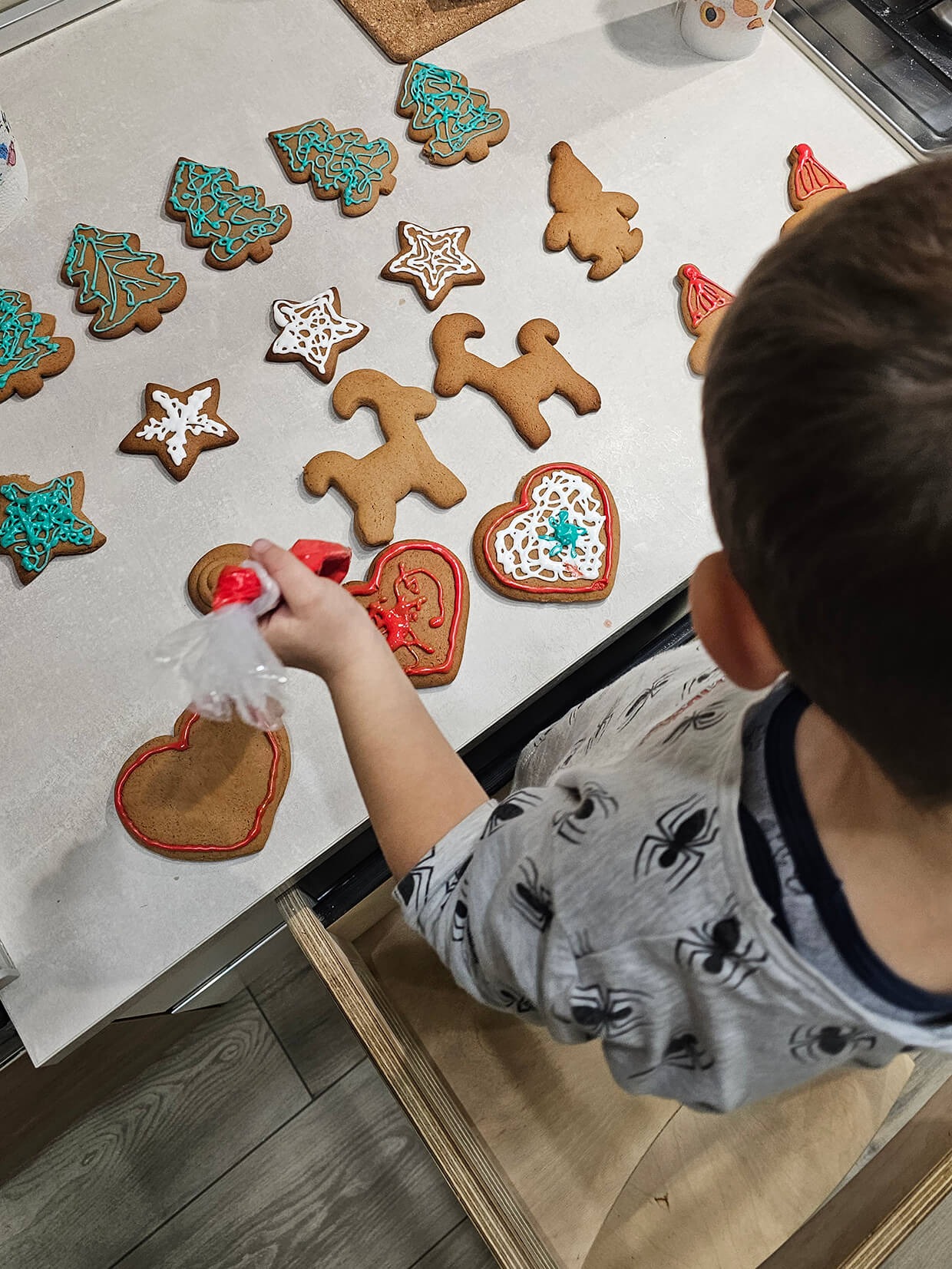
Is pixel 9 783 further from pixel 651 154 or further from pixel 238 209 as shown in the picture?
pixel 651 154

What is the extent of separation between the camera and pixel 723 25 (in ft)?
3.90

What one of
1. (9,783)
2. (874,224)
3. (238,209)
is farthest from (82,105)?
(874,224)

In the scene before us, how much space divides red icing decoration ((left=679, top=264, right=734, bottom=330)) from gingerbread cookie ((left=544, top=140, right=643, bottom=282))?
0.07 m

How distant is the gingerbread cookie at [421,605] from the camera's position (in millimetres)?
917

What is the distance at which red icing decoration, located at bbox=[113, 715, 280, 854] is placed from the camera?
846 mm

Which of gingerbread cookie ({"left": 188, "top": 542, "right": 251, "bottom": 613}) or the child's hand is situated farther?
gingerbread cookie ({"left": 188, "top": 542, "right": 251, "bottom": 613})

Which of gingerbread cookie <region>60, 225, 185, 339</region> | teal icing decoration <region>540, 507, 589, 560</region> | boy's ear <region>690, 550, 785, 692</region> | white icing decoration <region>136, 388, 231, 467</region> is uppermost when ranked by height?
gingerbread cookie <region>60, 225, 185, 339</region>

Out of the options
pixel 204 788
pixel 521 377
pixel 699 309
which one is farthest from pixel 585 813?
pixel 699 309

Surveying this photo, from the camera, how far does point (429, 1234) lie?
1.33 metres

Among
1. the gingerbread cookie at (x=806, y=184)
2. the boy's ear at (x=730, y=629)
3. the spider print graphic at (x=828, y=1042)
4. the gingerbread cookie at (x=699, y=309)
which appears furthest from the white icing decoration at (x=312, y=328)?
the spider print graphic at (x=828, y=1042)

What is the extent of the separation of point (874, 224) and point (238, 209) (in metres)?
0.85

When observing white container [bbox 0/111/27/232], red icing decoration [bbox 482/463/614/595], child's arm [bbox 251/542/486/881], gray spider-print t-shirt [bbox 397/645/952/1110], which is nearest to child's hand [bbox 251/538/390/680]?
child's arm [bbox 251/542/486/881]

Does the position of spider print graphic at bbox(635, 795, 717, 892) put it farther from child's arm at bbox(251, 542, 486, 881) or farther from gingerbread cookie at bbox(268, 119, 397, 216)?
gingerbread cookie at bbox(268, 119, 397, 216)

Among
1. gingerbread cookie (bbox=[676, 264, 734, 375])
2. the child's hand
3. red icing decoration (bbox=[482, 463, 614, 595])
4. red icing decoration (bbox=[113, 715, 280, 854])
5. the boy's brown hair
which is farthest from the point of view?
gingerbread cookie (bbox=[676, 264, 734, 375])
